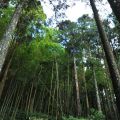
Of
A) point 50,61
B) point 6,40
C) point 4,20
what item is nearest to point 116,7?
point 6,40

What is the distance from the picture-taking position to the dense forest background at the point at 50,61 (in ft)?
36.4

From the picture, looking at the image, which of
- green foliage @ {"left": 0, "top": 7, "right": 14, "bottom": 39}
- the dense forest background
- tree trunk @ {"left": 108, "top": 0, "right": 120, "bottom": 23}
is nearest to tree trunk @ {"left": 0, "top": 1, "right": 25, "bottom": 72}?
the dense forest background

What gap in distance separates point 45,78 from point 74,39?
11.8ft

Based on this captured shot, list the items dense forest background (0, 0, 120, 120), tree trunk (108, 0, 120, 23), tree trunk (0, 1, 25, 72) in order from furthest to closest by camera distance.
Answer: dense forest background (0, 0, 120, 120), tree trunk (0, 1, 25, 72), tree trunk (108, 0, 120, 23)

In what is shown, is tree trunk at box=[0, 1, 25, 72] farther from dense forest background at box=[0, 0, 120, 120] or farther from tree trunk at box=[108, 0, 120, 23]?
tree trunk at box=[108, 0, 120, 23]

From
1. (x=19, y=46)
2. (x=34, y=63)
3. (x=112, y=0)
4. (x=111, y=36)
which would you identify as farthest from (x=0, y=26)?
(x=112, y=0)

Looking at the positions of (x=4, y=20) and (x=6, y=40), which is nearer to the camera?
(x=6, y=40)

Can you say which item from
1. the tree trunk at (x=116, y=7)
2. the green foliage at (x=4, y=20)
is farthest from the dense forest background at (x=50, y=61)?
the tree trunk at (x=116, y=7)

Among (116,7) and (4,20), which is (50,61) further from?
(116,7)

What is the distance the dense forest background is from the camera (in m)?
11.1

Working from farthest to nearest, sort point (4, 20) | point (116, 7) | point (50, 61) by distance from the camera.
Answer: point (50, 61) < point (4, 20) < point (116, 7)

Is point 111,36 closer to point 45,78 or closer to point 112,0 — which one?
point 45,78

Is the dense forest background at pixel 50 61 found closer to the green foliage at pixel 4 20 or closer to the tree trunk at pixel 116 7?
the green foliage at pixel 4 20

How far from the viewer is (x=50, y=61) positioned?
14859 millimetres
